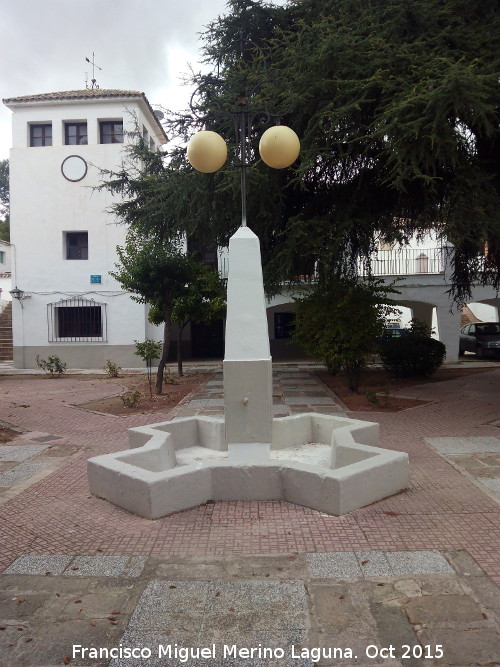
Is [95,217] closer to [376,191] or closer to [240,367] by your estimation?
[376,191]

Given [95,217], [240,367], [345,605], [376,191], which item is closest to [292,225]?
[376,191]

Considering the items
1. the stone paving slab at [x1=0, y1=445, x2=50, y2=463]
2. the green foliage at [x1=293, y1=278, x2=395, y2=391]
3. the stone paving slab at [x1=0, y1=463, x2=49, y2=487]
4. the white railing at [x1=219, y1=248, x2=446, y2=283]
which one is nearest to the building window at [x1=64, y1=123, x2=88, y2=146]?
the white railing at [x1=219, y1=248, x2=446, y2=283]

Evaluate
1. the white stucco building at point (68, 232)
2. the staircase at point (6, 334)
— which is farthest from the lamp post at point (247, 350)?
the staircase at point (6, 334)

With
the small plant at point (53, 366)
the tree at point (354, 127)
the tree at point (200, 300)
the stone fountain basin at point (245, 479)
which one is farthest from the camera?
the small plant at point (53, 366)

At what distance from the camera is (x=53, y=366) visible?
18.0 meters

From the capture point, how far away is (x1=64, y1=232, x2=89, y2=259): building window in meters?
19.7

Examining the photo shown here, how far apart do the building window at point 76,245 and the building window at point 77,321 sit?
164 cm

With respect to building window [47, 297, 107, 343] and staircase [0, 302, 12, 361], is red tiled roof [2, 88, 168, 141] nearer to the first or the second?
building window [47, 297, 107, 343]

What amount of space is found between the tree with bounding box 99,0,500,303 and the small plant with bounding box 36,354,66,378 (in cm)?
701

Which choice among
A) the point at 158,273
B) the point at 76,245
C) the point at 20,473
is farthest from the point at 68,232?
the point at 20,473

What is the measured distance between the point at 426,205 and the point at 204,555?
27.1 ft

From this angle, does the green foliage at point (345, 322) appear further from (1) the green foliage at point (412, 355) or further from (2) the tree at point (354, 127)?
(1) the green foliage at point (412, 355)

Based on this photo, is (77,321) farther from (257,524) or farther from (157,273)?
(257,524)

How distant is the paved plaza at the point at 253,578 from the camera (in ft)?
A: 9.29
